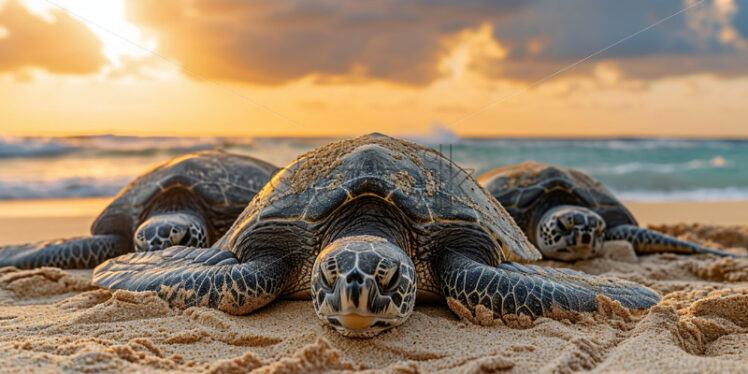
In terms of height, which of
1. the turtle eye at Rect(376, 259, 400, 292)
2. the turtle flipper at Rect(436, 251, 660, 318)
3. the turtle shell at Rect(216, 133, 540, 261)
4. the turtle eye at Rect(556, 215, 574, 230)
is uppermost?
the turtle shell at Rect(216, 133, 540, 261)

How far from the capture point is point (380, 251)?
299cm

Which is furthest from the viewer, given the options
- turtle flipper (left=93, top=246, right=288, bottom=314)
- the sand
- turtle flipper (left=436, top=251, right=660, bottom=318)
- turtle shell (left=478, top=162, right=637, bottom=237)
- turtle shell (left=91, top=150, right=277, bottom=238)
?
turtle shell (left=478, top=162, right=637, bottom=237)

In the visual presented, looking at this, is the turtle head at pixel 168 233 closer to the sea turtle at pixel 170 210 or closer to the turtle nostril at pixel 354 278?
the sea turtle at pixel 170 210

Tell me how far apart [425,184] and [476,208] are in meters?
0.44

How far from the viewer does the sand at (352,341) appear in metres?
2.59

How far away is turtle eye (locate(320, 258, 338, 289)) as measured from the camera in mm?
2811

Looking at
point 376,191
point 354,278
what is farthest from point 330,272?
point 376,191

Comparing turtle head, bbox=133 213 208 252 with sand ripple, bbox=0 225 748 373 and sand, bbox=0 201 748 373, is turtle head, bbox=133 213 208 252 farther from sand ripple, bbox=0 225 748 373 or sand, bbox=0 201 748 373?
sand ripple, bbox=0 225 748 373

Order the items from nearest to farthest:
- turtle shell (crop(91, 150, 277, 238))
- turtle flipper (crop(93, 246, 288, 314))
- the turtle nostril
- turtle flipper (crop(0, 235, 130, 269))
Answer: the turtle nostril, turtle flipper (crop(93, 246, 288, 314)), turtle flipper (crop(0, 235, 130, 269)), turtle shell (crop(91, 150, 277, 238))

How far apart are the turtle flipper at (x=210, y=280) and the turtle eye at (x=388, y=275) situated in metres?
1.08

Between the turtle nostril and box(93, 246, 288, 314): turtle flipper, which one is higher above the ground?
the turtle nostril

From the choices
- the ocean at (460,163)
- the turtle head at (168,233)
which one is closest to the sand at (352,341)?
the turtle head at (168,233)

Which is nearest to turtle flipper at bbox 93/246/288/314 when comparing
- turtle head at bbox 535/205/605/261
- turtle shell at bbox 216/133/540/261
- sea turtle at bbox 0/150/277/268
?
turtle shell at bbox 216/133/540/261

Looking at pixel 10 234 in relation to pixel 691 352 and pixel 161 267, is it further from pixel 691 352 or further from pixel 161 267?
pixel 691 352
